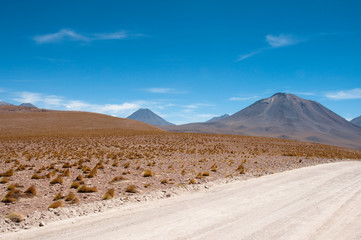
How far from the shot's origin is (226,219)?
295 inches

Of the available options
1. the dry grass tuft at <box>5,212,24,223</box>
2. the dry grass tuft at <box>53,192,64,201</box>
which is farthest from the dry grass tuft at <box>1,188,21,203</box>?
the dry grass tuft at <box>5,212,24,223</box>

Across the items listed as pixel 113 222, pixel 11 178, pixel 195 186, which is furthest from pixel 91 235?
pixel 11 178

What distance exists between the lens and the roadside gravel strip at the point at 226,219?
634cm

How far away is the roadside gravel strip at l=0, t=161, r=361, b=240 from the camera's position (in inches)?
250

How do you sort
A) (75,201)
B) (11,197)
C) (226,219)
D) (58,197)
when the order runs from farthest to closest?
(58,197)
(11,197)
(75,201)
(226,219)

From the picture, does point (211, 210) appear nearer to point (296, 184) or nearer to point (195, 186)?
point (195, 186)

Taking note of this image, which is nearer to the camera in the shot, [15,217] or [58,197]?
[15,217]

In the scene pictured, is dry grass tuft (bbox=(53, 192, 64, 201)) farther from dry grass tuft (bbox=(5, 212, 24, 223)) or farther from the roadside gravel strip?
the roadside gravel strip

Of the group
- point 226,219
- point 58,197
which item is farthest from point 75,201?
point 226,219

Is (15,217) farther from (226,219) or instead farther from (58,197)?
(226,219)

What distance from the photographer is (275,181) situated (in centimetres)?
1426

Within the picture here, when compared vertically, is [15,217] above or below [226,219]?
below

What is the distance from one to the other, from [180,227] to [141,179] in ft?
28.4

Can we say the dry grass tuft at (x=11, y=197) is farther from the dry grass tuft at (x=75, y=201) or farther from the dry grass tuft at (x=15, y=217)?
the dry grass tuft at (x=15, y=217)
